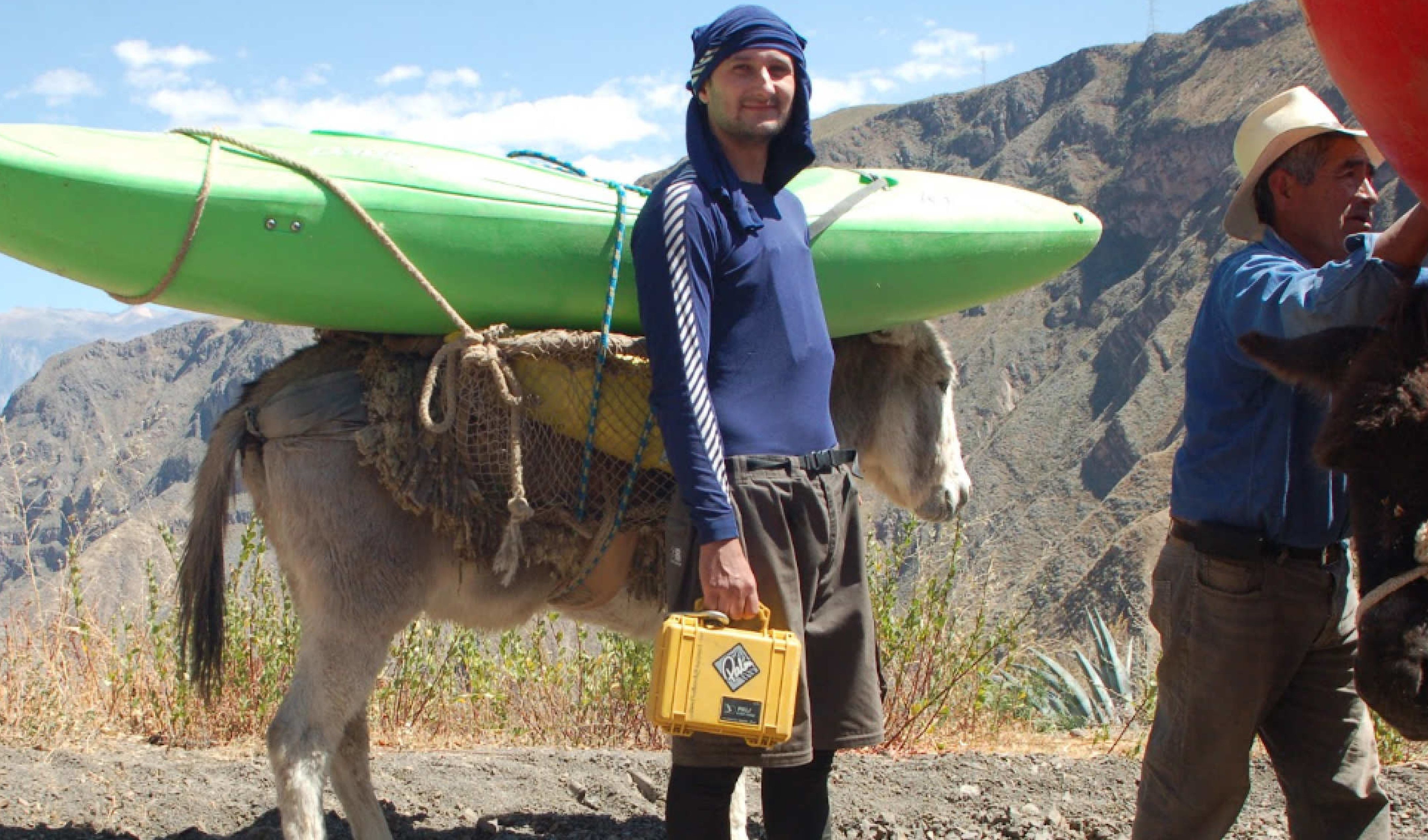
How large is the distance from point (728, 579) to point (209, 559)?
6.74ft

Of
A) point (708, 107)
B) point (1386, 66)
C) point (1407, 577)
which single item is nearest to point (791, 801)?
point (1407, 577)

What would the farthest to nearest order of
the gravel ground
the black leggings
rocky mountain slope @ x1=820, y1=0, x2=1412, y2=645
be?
1. rocky mountain slope @ x1=820, y1=0, x2=1412, y2=645
2. the gravel ground
3. the black leggings

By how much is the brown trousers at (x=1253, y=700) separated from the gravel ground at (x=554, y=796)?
1.58 m

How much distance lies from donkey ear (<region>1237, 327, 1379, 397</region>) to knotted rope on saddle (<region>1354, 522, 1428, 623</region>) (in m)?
0.34

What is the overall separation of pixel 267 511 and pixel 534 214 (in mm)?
1302

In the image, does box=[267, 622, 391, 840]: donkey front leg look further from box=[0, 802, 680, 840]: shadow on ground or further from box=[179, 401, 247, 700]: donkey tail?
box=[0, 802, 680, 840]: shadow on ground

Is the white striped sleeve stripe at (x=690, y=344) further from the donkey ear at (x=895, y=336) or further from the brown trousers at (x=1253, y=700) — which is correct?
the donkey ear at (x=895, y=336)

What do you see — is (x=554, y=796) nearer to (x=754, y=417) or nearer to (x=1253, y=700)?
(x=754, y=417)

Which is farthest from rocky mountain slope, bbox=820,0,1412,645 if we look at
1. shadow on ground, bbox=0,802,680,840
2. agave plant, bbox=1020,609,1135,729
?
shadow on ground, bbox=0,802,680,840

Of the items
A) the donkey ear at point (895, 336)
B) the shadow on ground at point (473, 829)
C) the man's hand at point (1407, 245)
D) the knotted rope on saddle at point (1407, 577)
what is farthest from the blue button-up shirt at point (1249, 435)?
the shadow on ground at point (473, 829)

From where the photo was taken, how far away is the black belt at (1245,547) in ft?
9.77

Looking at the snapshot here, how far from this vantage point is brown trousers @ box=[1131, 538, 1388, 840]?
2984 millimetres

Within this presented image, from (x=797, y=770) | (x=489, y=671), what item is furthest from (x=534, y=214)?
(x=489, y=671)

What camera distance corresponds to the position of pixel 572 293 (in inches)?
148
